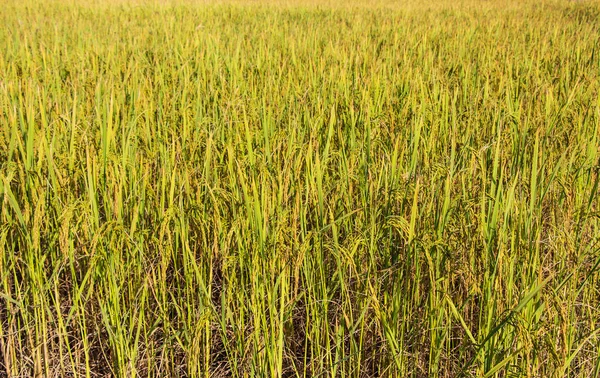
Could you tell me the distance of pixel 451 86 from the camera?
287 centimetres

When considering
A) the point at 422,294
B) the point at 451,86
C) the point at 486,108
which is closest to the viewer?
the point at 422,294

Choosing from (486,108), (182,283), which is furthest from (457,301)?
(486,108)

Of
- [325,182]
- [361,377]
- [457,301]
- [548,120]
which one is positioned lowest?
[361,377]

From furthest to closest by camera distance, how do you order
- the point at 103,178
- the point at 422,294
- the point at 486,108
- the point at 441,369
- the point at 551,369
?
the point at 486,108
the point at 103,178
the point at 422,294
the point at 441,369
the point at 551,369

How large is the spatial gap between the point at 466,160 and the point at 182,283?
3.01 feet

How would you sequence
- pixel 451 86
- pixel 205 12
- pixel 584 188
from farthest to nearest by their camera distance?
pixel 205 12 → pixel 451 86 → pixel 584 188

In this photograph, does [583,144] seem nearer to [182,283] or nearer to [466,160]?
[466,160]

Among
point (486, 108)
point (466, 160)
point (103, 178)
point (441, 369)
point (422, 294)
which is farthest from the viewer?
point (486, 108)

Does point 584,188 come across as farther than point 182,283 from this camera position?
Yes

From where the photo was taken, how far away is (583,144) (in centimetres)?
187

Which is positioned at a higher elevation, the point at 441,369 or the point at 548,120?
the point at 548,120

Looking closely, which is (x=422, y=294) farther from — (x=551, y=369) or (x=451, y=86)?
(x=451, y=86)

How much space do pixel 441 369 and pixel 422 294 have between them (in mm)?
191

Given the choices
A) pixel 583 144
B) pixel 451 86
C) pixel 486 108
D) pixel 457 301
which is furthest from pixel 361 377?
pixel 451 86
